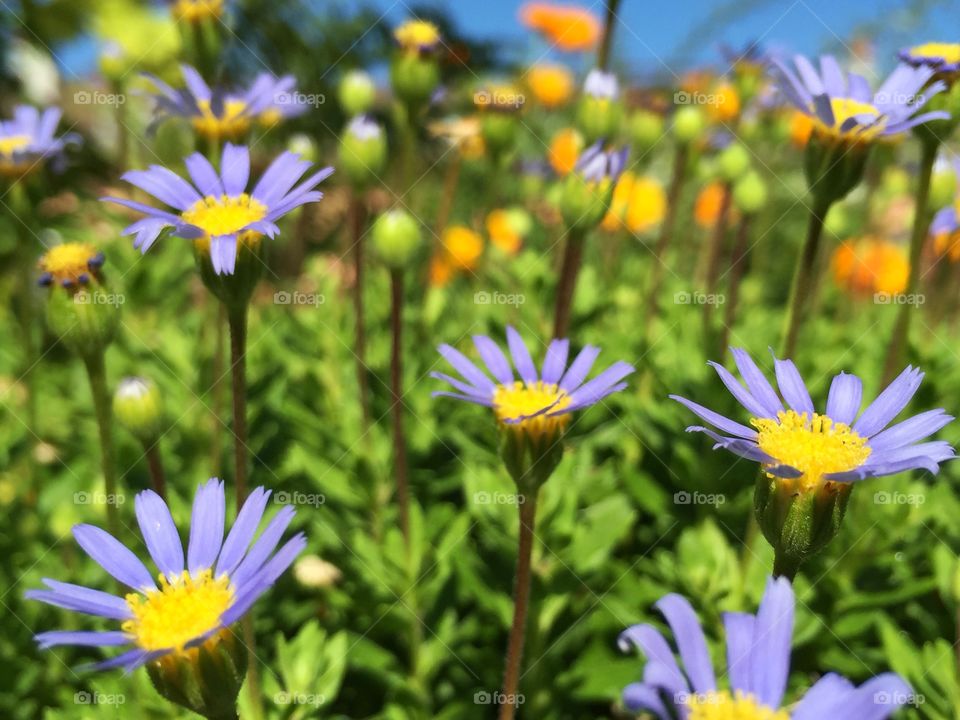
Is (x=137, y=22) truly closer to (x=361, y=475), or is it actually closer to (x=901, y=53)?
(x=361, y=475)

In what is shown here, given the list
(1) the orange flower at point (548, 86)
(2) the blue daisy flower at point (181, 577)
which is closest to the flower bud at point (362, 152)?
(2) the blue daisy flower at point (181, 577)

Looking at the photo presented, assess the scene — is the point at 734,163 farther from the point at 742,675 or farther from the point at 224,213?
the point at 742,675

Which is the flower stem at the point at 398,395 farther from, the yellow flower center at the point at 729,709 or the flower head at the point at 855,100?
the yellow flower center at the point at 729,709

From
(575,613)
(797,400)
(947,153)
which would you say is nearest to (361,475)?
(575,613)

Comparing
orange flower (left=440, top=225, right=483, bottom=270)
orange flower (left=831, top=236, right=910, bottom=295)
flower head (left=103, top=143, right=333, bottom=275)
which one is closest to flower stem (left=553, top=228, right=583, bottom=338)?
flower head (left=103, top=143, right=333, bottom=275)

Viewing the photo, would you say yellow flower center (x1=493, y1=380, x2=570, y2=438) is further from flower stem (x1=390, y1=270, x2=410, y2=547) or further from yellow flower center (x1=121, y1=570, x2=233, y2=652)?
yellow flower center (x1=121, y1=570, x2=233, y2=652)

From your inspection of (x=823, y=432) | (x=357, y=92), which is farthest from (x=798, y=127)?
(x=823, y=432)
